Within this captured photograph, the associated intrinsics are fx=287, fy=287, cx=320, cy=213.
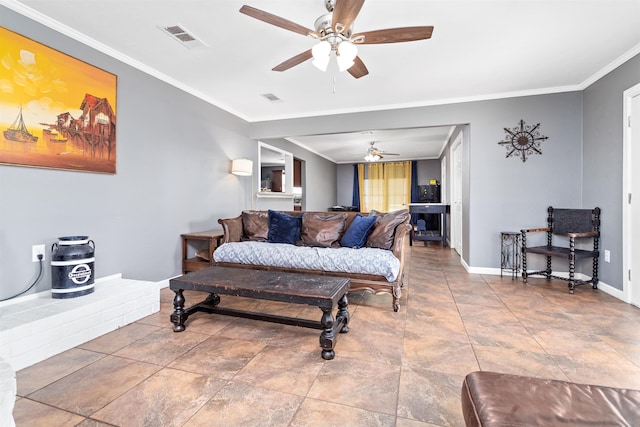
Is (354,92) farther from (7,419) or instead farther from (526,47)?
(7,419)

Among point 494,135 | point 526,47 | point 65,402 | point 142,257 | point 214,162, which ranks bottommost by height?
point 65,402

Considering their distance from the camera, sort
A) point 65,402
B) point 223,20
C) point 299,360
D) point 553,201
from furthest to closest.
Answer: point 553,201 < point 223,20 < point 299,360 < point 65,402

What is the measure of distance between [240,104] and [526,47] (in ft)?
11.8

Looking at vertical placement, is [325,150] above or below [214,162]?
above

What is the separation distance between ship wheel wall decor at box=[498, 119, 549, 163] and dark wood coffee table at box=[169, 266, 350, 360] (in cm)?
325

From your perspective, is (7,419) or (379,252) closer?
(7,419)

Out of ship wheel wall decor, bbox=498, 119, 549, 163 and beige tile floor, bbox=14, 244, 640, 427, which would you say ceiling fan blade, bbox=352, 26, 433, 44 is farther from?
ship wheel wall decor, bbox=498, 119, 549, 163

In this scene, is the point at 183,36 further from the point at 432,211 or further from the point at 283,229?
the point at 432,211

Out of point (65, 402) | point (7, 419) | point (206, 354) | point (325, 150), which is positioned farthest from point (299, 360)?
point (325, 150)

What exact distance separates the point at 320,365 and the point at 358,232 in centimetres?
171

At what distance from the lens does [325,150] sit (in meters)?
7.96

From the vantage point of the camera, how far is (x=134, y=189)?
309cm

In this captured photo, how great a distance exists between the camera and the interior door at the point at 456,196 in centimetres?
555

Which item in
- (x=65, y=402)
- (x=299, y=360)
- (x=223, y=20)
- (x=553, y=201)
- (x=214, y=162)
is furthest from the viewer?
(x=214, y=162)
